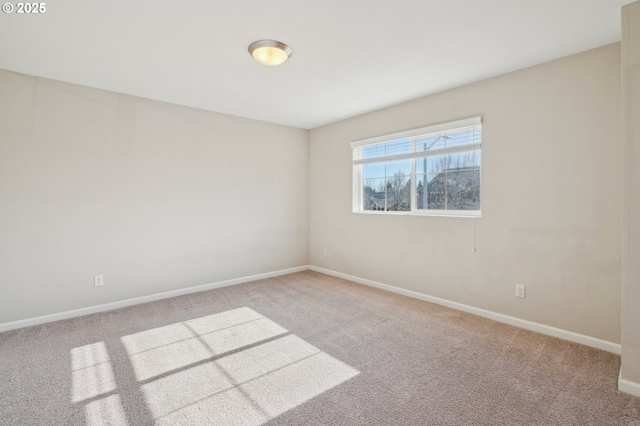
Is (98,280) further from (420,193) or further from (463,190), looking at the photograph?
(463,190)

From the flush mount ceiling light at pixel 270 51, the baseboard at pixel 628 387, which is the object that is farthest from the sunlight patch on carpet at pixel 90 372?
the baseboard at pixel 628 387

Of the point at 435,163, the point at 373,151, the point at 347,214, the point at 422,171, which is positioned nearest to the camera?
the point at 435,163

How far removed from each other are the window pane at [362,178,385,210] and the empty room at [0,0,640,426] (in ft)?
0.14

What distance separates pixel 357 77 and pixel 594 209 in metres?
2.40

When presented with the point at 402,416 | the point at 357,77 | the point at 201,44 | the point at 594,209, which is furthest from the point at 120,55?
the point at 594,209

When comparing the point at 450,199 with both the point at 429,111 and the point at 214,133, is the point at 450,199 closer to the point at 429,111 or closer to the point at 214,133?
the point at 429,111

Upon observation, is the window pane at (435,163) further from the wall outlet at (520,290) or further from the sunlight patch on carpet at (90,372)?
the sunlight patch on carpet at (90,372)

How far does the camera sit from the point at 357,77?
3.11m

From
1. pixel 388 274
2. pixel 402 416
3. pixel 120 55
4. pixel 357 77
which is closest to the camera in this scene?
pixel 402 416

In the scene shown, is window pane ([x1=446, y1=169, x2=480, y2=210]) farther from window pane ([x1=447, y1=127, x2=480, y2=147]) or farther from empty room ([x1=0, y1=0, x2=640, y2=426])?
window pane ([x1=447, y1=127, x2=480, y2=147])

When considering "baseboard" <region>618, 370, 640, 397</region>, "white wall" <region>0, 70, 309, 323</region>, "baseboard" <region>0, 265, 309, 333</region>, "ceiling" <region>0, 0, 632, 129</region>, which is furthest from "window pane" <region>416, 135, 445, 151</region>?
"baseboard" <region>0, 265, 309, 333</region>

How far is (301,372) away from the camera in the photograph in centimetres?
220

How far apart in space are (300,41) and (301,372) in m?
2.52

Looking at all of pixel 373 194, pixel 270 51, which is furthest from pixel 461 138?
pixel 270 51
